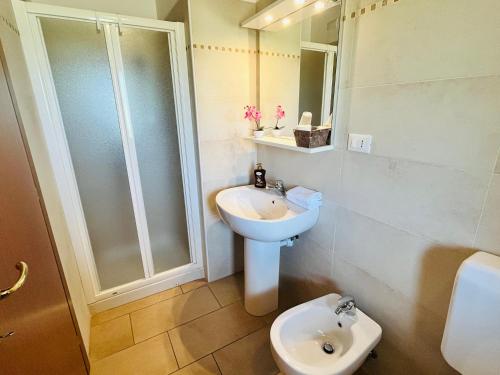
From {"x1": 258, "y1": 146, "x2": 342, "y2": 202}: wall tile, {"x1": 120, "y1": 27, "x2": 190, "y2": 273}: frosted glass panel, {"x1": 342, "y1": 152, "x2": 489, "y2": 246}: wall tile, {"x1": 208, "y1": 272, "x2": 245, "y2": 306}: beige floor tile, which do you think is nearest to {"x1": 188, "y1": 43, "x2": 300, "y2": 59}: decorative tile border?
{"x1": 120, "y1": 27, "x2": 190, "y2": 273}: frosted glass panel

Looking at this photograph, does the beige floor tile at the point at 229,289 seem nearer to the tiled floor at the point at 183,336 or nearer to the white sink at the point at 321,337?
the tiled floor at the point at 183,336

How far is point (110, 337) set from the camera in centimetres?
171

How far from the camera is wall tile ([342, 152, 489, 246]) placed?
0.91m

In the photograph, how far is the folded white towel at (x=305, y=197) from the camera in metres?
1.45

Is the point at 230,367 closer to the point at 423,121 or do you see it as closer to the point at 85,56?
the point at 423,121

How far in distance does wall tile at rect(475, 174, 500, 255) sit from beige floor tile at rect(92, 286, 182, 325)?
198 cm

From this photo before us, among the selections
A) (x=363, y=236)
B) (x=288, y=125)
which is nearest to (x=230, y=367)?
(x=363, y=236)

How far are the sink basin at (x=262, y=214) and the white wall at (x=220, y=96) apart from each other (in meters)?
0.21

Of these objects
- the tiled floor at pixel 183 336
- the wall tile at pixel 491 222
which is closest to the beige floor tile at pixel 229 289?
the tiled floor at pixel 183 336

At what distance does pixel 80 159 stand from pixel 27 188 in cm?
75

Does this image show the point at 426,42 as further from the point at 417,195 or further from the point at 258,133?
the point at 258,133

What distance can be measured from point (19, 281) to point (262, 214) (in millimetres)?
1300

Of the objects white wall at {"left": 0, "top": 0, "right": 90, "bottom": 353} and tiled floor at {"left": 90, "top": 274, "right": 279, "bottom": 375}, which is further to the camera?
tiled floor at {"left": 90, "top": 274, "right": 279, "bottom": 375}

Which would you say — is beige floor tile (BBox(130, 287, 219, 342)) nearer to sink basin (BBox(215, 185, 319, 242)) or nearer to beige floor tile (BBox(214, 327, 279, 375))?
beige floor tile (BBox(214, 327, 279, 375))
